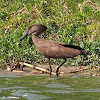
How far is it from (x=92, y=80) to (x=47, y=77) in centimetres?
110

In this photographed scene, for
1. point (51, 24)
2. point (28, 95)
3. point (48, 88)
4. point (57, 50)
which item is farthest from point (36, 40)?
point (28, 95)

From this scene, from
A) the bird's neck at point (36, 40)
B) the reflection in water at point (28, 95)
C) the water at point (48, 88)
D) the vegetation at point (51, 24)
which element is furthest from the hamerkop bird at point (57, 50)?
the reflection in water at point (28, 95)

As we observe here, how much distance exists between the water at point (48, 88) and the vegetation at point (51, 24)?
124 cm

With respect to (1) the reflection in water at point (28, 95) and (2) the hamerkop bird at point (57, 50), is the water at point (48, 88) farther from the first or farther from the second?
(2) the hamerkop bird at point (57, 50)

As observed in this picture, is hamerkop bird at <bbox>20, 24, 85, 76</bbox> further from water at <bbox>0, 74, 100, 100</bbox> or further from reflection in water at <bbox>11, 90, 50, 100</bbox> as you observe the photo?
→ reflection in water at <bbox>11, 90, 50, 100</bbox>

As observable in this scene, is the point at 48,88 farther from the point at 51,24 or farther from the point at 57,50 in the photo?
the point at 51,24

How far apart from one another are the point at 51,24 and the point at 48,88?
4.17 meters

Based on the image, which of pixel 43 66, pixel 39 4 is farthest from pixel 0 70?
pixel 39 4

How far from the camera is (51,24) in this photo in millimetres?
10164

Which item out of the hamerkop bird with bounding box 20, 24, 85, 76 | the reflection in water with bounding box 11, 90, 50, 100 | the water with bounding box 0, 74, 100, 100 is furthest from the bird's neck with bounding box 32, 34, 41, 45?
the reflection in water with bounding box 11, 90, 50, 100

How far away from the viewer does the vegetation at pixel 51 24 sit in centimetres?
898

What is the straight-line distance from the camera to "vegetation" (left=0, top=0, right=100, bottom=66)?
8.98 metres

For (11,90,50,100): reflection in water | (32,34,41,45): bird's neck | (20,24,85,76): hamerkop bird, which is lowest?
(11,90,50,100): reflection in water

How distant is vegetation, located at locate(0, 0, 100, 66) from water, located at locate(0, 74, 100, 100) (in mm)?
1242
